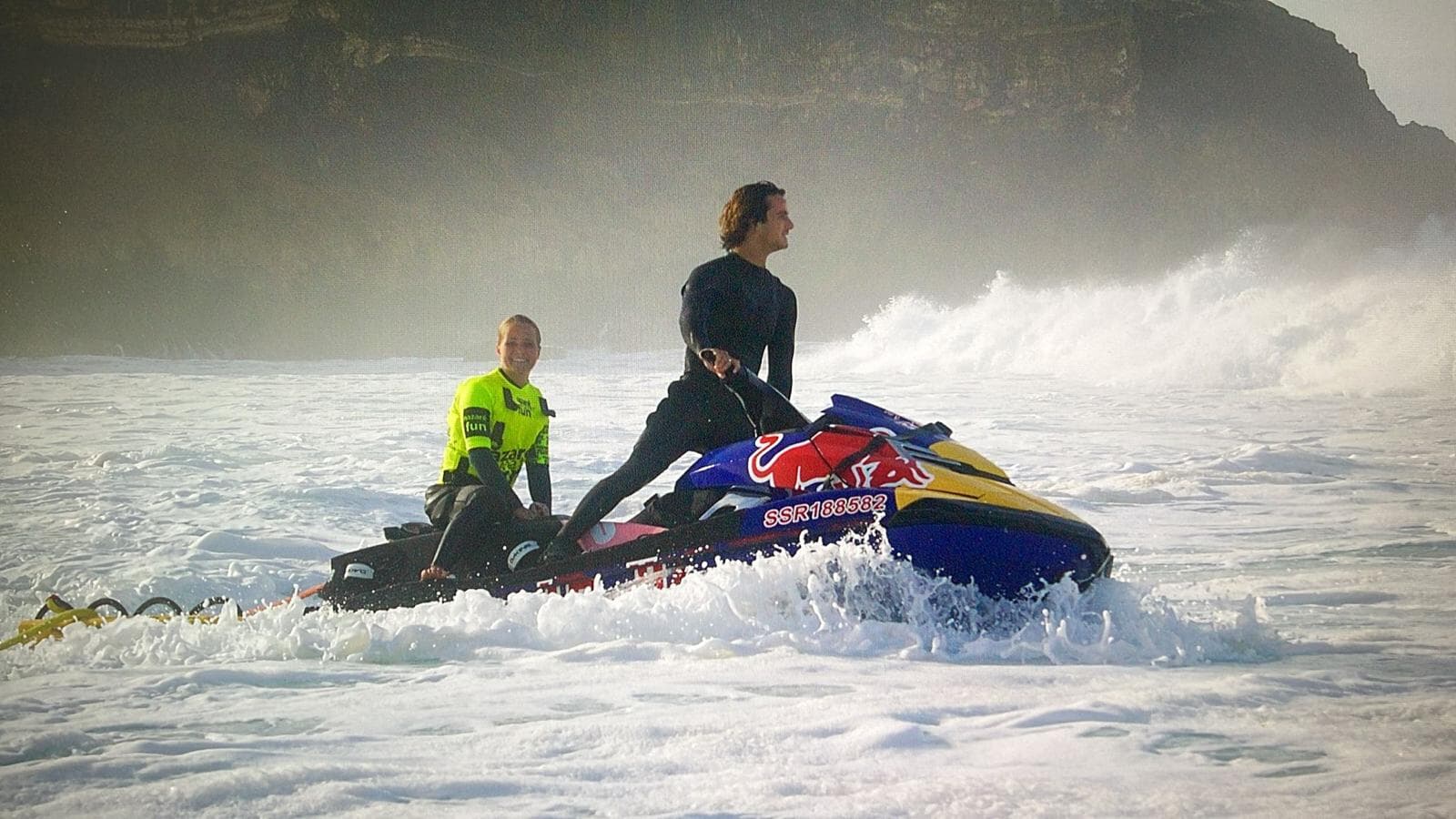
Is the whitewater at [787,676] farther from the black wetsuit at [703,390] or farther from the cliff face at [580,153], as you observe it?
the cliff face at [580,153]

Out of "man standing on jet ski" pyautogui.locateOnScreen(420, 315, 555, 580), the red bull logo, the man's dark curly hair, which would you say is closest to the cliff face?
the man's dark curly hair

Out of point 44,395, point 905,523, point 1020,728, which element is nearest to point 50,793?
point 1020,728

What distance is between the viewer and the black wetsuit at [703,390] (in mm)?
3715

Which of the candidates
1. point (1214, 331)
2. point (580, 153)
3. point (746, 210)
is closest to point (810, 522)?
point (746, 210)

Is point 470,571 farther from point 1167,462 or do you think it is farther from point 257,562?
point 1167,462

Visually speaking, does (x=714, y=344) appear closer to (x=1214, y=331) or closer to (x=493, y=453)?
(x=493, y=453)

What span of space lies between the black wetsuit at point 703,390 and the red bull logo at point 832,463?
26 centimetres

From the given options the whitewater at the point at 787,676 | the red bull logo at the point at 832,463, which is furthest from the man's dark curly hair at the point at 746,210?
the whitewater at the point at 787,676

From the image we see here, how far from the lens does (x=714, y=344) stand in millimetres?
3740

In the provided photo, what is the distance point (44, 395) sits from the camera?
1778cm

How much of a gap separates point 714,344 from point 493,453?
0.93 metres

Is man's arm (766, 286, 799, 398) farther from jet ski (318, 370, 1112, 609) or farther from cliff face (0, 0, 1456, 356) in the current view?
cliff face (0, 0, 1456, 356)

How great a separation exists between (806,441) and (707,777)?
62.2 inches

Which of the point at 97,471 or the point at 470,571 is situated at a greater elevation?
the point at 97,471
